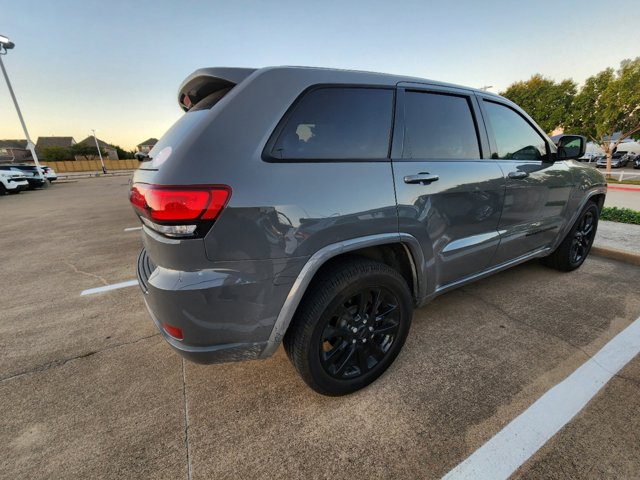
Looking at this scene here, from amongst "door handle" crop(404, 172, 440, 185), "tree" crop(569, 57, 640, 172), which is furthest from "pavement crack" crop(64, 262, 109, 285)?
"tree" crop(569, 57, 640, 172)

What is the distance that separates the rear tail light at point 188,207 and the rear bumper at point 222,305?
0.64ft

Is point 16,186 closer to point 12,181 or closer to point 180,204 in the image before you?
point 12,181

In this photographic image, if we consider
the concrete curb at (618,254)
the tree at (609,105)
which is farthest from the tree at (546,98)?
the concrete curb at (618,254)

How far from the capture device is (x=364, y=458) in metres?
1.48

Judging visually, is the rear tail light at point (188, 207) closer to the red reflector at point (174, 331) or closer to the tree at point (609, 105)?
the red reflector at point (174, 331)

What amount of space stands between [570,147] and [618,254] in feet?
6.45

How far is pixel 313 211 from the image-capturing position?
1.45m

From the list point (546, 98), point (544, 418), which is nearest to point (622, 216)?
point (544, 418)

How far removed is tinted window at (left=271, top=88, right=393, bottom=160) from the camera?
1.48 m

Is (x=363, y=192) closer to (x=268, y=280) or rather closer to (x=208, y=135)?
(x=268, y=280)

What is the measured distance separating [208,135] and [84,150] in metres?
80.9

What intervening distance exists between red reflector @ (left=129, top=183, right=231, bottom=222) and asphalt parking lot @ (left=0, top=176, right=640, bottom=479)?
3.98 feet

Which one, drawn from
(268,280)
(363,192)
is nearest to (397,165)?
(363,192)

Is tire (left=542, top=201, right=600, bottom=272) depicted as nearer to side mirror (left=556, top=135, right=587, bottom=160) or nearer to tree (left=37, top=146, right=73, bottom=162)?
side mirror (left=556, top=135, right=587, bottom=160)
